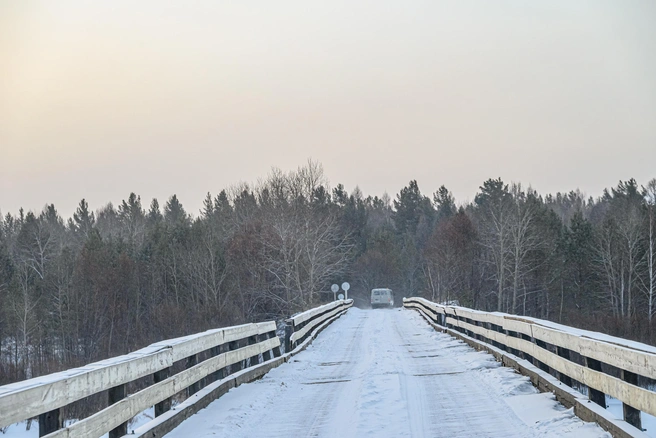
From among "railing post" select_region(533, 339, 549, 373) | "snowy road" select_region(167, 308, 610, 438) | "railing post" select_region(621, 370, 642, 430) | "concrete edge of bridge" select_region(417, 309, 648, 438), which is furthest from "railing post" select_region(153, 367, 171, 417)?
"railing post" select_region(533, 339, 549, 373)

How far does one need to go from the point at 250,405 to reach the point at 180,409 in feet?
4.88

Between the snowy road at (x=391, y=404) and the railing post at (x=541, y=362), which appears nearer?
the snowy road at (x=391, y=404)

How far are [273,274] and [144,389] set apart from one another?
52.4 meters

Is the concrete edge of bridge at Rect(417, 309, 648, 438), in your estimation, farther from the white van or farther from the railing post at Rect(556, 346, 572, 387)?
the white van

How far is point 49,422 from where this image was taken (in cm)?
512

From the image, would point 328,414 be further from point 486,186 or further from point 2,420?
point 486,186

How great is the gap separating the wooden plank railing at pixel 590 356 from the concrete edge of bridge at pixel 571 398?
0.14 meters

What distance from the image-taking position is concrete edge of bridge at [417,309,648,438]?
634 cm

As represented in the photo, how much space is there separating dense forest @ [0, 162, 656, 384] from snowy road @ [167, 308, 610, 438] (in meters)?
36.8

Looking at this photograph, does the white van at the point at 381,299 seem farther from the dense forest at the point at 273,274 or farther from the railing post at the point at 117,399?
the railing post at the point at 117,399

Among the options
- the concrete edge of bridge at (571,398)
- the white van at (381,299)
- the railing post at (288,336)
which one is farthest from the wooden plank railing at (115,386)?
the white van at (381,299)

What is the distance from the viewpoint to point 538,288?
244 ft

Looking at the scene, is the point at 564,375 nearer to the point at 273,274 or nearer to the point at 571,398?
the point at 571,398

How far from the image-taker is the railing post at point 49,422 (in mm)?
5086
